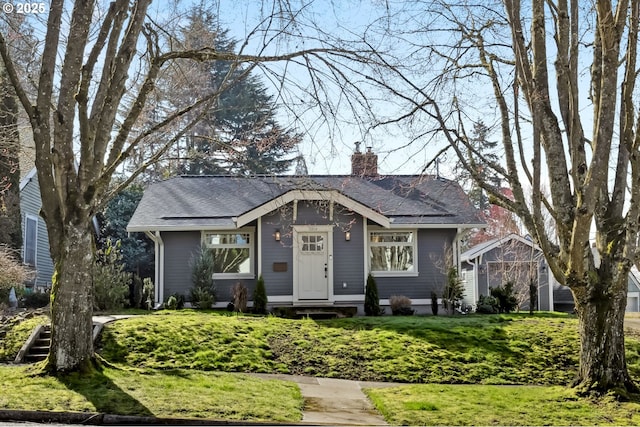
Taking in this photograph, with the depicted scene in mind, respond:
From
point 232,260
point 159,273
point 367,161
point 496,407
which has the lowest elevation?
point 496,407

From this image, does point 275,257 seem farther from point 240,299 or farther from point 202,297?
point 202,297

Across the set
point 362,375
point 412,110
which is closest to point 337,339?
point 362,375

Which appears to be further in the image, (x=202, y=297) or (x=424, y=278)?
(x=424, y=278)

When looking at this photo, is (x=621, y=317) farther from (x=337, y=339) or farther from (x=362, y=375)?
(x=337, y=339)

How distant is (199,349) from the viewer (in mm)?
12555

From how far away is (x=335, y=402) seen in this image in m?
9.52

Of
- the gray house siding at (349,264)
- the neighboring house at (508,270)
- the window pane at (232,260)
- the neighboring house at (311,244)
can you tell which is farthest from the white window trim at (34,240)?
the neighboring house at (508,270)

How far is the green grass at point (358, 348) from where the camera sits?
469 inches

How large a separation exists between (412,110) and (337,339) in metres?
5.15

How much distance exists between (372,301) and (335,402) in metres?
9.19

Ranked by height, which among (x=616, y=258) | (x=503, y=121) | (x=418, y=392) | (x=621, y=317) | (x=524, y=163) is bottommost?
(x=418, y=392)

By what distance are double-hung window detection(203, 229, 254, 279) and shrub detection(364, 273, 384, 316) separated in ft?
11.9

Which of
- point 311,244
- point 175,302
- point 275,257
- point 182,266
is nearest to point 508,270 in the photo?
point 311,244

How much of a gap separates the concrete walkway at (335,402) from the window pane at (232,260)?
8.82m
